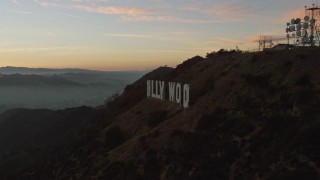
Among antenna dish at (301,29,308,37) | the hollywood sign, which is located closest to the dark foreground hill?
the hollywood sign

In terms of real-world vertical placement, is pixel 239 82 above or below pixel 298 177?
above

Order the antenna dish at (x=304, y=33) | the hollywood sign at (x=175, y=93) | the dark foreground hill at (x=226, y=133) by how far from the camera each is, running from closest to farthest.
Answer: the dark foreground hill at (x=226, y=133) < the hollywood sign at (x=175, y=93) < the antenna dish at (x=304, y=33)

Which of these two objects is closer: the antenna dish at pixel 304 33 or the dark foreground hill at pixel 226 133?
the dark foreground hill at pixel 226 133

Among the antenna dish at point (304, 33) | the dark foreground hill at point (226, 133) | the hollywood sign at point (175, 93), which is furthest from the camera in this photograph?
the antenna dish at point (304, 33)

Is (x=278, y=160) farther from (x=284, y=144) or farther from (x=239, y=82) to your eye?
(x=239, y=82)

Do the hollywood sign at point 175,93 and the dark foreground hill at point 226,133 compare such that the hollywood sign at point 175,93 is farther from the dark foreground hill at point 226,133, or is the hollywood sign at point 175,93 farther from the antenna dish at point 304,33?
the antenna dish at point 304,33

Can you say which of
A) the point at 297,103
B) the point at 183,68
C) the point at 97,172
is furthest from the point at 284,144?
the point at 183,68

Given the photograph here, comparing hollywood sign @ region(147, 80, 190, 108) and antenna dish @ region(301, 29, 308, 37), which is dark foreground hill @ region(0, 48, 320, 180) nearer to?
hollywood sign @ region(147, 80, 190, 108)

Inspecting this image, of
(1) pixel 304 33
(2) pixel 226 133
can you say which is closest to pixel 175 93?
(2) pixel 226 133

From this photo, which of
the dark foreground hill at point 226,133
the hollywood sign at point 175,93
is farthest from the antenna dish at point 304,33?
the hollywood sign at point 175,93
